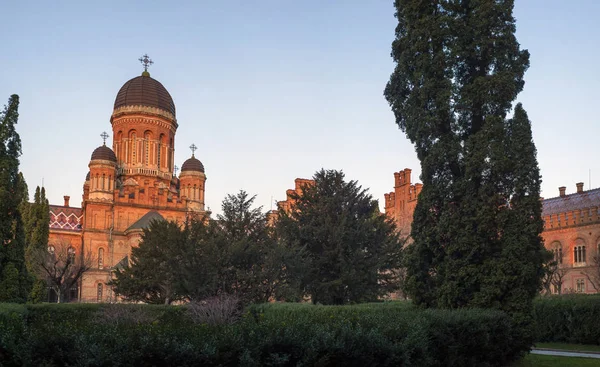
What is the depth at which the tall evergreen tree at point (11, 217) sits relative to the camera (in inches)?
893

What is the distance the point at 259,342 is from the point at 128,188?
167 feet

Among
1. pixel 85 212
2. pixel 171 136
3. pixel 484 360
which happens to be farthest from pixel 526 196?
pixel 171 136

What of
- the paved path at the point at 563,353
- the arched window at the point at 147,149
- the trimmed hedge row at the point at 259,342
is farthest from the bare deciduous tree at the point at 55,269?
the paved path at the point at 563,353

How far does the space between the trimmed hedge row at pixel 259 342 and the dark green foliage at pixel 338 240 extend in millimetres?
13698

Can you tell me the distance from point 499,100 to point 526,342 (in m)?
7.06

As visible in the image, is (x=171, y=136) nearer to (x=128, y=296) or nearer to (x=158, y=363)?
(x=128, y=296)

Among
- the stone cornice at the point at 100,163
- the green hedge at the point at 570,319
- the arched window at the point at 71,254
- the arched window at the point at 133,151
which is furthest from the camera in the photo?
the arched window at the point at 133,151

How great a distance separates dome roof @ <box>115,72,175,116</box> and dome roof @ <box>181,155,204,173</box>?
624 centimetres

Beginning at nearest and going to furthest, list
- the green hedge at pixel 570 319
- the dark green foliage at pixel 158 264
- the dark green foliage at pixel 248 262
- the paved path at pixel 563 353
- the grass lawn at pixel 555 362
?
the grass lawn at pixel 555 362, the paved path at pixel 563 353, the green hedge at pixel 570 319, the dark green foliage at pixel 248 262, the dark green foliage at pixel 158 264

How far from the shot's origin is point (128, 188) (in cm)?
5856

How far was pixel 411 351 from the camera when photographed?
1221 centimetres

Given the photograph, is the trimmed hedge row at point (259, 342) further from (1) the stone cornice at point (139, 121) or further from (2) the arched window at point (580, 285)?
(1) the stone cornice at point (139, 121)

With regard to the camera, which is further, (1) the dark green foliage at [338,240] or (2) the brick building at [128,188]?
(2) the brick building at [128,188]

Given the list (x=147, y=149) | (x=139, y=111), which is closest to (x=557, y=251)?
(x=147, y=149)
